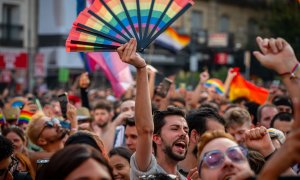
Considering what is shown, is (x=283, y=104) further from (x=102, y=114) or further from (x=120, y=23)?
(x=120, y=23)

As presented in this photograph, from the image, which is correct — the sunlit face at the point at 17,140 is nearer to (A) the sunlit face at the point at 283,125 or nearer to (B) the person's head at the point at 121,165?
(B) the person's head at the point at 121,165

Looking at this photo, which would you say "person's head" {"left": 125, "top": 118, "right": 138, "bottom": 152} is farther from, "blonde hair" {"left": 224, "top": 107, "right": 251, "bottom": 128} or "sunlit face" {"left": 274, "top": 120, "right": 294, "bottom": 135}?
"sunlit face" {"left": 274, "top": 120, "right": 294, "bottom": 135}

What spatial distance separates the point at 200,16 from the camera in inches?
1998

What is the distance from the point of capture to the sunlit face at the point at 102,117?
10.5 meters

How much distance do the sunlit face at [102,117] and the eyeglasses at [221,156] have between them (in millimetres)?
6697

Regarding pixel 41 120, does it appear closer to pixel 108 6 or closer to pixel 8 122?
pixel 108 6

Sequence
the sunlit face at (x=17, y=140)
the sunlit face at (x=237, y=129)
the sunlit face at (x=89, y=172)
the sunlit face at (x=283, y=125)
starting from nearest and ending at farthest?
the sunlit face at (x=89, y=172), the sunlit face at (x=17, y=140), the sunlit face at (x=237, y=129), the sunlit face at (x=283, y=125)

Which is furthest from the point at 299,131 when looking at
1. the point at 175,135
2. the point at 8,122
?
the point at 8,122

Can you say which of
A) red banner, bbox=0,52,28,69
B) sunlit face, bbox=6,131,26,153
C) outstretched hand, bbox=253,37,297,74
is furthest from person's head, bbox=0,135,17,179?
red banner, bbox=0,52,28,69

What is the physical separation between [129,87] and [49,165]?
32.4 ft

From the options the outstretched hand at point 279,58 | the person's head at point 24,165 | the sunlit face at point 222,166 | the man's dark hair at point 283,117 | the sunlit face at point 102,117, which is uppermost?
the outstretched hand at point 279,58

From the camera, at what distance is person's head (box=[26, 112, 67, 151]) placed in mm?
7055

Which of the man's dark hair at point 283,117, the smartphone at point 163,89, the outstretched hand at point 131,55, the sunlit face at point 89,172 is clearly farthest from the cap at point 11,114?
the sunlit face at point 89,172

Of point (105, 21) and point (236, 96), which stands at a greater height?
point (105, 21)
